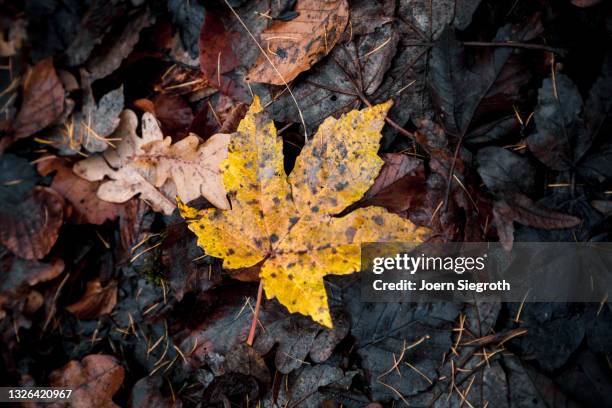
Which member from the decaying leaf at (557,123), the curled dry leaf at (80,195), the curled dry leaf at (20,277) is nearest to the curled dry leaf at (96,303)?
the curled dry leaf at (20,277)

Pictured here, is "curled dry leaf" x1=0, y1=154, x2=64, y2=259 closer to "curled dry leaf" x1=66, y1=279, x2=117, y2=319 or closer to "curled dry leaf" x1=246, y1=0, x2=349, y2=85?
"curled dry leaf" x1=66, y1=279, x2=117, y2=319

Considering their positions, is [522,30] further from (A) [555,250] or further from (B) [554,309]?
(B) [554,309]

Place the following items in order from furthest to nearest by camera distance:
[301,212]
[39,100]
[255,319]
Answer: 1. [39,100]
2. [255,319]
3. [301,212]

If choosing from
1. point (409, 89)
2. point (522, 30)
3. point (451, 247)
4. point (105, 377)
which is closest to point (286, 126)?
point (409, 89)

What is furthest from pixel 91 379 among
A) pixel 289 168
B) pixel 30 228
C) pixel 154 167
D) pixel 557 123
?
pixel 557 123

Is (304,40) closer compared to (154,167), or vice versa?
(304,40)

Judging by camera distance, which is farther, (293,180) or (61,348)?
(61,348)

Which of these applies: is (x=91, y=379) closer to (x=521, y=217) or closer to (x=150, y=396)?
(x=150, y=396)

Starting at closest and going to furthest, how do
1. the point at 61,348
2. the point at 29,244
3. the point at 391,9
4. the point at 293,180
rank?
1. the point at 293,180
2. the point at 391,9
3. the point at 29,244
4. the point at 61,348

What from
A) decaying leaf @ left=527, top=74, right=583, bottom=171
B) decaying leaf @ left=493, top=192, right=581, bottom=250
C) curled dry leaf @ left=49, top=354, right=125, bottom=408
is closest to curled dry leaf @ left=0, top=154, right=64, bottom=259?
curled dry leaf @ left=49, top=354, right=125, bottom=408
